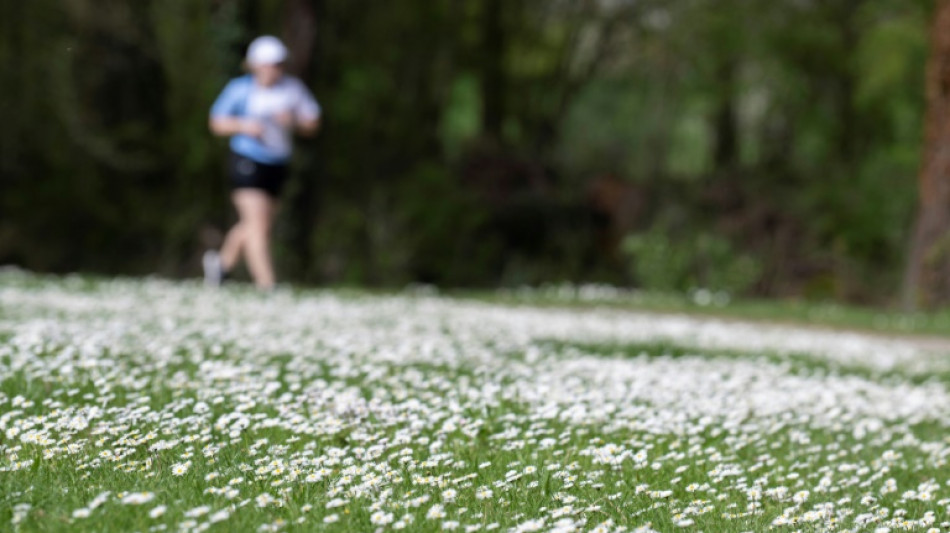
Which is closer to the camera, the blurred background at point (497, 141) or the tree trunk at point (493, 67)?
the blurred background at point (497, 141)

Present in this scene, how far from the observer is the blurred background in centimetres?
1983

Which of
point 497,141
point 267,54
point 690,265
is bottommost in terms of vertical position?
point 690,265

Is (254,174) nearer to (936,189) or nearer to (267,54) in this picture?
(267,54)

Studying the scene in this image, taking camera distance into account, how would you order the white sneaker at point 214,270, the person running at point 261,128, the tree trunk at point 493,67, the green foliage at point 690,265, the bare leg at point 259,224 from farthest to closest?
the tree trunk at point 493,67, the green foliage at point 690,265, the white sneaker at point 214,270, the bare leg at point 259,224, the person running at point 261,128

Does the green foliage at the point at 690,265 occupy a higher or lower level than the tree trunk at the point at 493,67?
lower

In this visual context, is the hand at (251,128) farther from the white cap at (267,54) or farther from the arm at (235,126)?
the white cap at (267,54)

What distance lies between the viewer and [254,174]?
13.1 metres

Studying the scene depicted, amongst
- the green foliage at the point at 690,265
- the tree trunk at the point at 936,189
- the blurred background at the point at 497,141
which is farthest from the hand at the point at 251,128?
the tree trunk at the point at 936,189

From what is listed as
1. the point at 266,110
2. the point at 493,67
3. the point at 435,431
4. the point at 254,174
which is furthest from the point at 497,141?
the point at 435,431

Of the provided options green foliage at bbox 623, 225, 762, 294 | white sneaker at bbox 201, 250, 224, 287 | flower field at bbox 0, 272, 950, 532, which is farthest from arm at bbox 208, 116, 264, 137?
green foliage at bbox 623, 225, 762, 294

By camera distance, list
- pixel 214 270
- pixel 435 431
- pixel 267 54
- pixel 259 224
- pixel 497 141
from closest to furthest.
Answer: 1. pixel 435 431
2. pixel 267 54
3. pixel 259 224
4. pixel 214 270
5. pixel 497 141

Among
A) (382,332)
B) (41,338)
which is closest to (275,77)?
(382,332)

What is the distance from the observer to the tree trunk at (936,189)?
16328 millimetres

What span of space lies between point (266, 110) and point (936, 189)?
9284 mm
